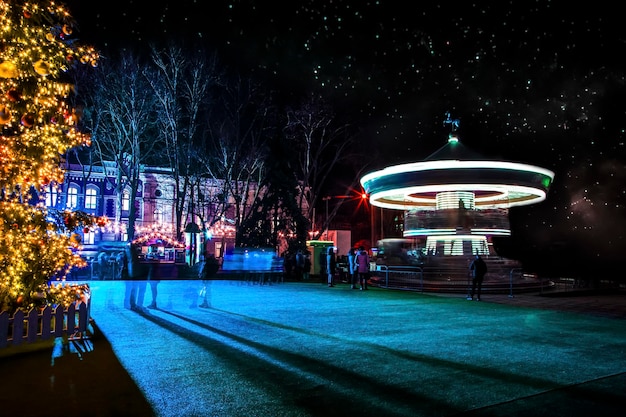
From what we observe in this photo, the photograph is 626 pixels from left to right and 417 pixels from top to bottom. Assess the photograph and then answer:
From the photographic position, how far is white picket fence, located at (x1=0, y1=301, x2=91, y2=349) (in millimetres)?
7055

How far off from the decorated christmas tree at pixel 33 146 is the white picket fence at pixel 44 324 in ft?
2.95

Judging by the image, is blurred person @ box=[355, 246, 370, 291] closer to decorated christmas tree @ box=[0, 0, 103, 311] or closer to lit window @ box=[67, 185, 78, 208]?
decorated christmas tree @ box=[0, 0, 103, 311]

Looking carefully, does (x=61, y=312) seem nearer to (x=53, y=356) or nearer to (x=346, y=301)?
(x=53, y=356)

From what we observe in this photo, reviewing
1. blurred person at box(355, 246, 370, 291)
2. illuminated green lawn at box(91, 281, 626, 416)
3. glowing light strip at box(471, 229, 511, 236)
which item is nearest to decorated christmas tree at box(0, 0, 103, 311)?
illuminated green lawn at box(91, 281, 626, 416)

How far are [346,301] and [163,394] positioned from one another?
1024 centimetres

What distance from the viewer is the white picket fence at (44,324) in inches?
278

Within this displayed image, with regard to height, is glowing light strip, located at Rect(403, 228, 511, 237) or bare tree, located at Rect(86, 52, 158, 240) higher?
bare tree, located at Rect(86, 52, 158, 240)

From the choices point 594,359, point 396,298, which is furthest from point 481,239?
point 594,359

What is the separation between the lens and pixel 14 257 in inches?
322

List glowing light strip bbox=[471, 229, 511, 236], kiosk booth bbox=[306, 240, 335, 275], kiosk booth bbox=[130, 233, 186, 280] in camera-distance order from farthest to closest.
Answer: kiosk booth bbox=[306, 240, 335, 275] < kiosk booth bbox=[130, 233, 186, 280] < glowing light strip bbox=[471, 229, 511, 236]

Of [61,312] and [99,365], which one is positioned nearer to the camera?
[99,365]

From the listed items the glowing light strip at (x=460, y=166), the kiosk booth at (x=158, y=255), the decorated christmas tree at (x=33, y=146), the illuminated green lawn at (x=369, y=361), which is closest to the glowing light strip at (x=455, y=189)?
the glowing light strip at (x=460, y=166)

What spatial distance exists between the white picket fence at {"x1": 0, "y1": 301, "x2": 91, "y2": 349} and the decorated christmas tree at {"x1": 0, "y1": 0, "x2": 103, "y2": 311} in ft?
2.95

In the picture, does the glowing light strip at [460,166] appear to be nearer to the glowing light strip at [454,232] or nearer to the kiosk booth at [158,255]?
the glowing light strip at [454,232]
